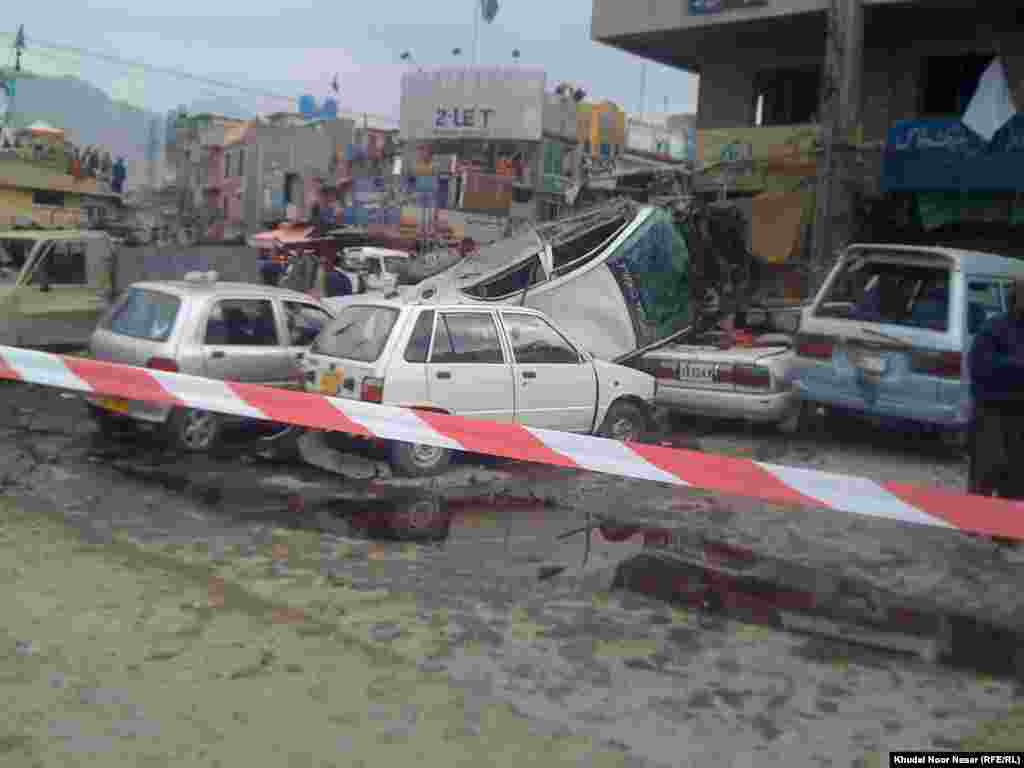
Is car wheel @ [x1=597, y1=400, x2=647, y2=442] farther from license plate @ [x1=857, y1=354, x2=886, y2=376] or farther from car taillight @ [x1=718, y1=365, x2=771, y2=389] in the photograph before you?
license plate @ [x1=857, y1=354, x2=886, y2=376]

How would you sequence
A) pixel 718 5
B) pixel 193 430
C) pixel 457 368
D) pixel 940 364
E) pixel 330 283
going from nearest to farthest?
pixel 457 368
pixel 193 430
pixel 940 364
pixel 330 283
pixel 718 5

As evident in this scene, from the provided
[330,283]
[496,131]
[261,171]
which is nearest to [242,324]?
[330,283]

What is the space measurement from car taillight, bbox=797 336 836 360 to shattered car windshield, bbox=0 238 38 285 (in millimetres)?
8940

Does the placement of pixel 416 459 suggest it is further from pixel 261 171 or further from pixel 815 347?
pixel 261 171

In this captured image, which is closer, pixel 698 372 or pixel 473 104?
pixel 698 372

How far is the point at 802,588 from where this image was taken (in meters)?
5.83

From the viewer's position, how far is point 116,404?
8.59 m

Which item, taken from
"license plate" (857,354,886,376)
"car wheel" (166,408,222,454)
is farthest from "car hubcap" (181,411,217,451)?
"license plate" (857,354,886,376)

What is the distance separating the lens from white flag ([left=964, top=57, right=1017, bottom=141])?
47.3 ft

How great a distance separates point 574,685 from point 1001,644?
2.32 metres

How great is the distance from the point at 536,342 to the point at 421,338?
124 cm

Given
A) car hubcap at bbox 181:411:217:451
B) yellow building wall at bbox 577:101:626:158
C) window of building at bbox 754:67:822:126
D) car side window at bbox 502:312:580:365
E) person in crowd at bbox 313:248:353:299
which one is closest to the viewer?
car hubcap at bbox 181:411:217:451

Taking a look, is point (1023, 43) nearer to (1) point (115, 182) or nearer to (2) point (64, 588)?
(2) point (64, 588)

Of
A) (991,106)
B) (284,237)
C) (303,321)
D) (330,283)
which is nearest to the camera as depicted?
(303,321)
